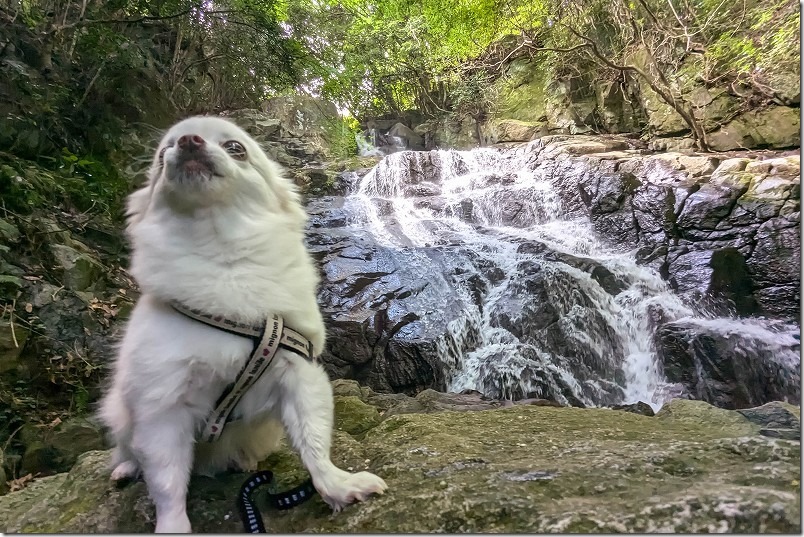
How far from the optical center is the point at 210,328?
1.05 metres

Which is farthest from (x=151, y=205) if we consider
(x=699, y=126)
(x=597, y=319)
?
(x=699, y=126)

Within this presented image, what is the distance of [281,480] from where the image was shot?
120 centimetres

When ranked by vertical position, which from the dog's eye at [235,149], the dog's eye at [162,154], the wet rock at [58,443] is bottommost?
the wet rock at [58,443]

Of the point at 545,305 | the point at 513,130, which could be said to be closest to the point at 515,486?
the point at 545,305

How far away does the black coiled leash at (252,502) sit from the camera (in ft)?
3.29

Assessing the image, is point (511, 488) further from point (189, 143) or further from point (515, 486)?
point (189, 143)

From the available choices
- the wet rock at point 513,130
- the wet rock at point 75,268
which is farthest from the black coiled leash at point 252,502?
the wet rock at point 513,130

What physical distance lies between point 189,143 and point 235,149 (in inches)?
6.0

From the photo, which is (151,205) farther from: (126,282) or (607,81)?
(607,81)

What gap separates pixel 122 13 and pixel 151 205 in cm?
306

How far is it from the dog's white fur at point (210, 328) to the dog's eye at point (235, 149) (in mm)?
15

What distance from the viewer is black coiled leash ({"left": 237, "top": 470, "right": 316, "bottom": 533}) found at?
100 centimetres

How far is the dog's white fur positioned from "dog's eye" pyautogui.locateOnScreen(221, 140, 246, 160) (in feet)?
0.05

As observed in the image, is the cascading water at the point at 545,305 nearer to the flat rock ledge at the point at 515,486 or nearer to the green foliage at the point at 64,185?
the flat rock ledge at the point at 515,486
